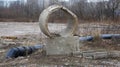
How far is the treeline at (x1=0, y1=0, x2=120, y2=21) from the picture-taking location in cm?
3400

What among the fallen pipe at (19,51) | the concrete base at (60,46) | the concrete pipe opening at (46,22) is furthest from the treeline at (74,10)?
the concrete base at (60,46)

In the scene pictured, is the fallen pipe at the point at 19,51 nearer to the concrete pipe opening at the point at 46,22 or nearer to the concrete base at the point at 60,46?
the concrete base at the point at 60,46

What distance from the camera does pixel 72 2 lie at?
48.5m

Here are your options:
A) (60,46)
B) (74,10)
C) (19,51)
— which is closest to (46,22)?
(60,46)

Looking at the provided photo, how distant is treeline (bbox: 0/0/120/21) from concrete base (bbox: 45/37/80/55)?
16.9 metres

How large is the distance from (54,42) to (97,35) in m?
3.75

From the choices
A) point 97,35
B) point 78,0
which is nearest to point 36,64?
point 97,35

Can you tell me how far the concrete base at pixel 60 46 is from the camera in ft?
30.9

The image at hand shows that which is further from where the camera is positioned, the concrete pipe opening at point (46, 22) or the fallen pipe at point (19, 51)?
the fallen pipe at point (19, 51)

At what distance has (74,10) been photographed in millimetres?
42031

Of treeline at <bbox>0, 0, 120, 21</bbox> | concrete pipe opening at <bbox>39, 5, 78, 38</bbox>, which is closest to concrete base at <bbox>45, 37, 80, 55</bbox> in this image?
concrete pipe opening at <bbox>39, 5, 78, 38</bbox>

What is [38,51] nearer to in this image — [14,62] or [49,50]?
[49,50]

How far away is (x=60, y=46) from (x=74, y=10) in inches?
1290

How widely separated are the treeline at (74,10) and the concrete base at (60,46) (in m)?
16.9
